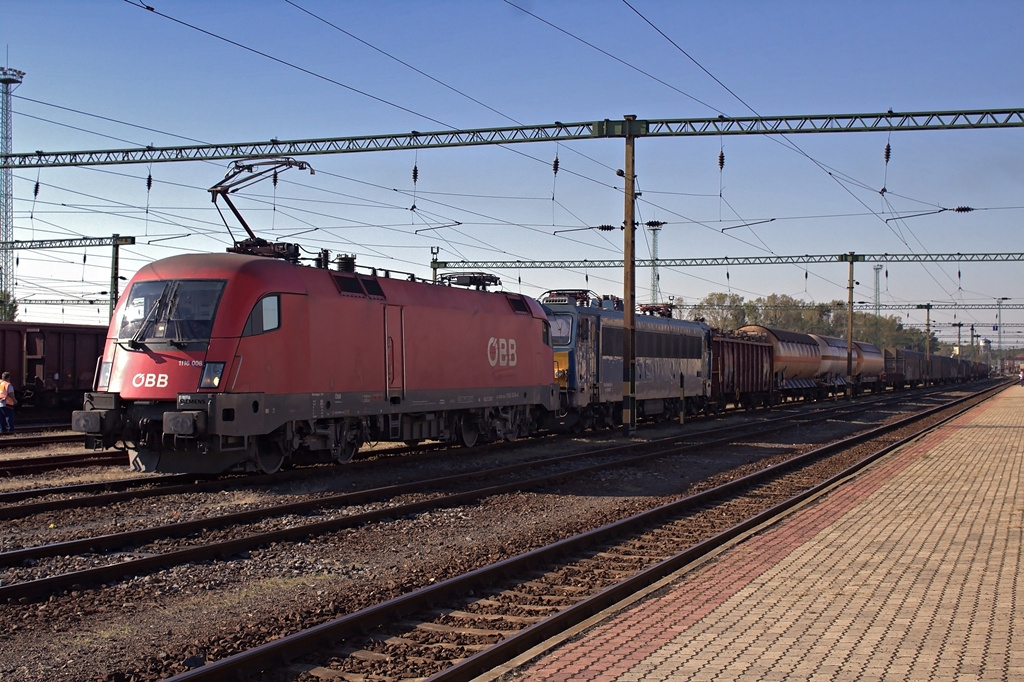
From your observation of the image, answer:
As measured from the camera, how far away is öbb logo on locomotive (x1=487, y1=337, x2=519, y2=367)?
21094 mm

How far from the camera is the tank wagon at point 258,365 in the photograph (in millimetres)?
13883

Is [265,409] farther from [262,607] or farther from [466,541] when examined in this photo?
[262,607]

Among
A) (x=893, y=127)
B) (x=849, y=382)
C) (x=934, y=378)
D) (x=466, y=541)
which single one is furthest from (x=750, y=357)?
(x=934, y=378)

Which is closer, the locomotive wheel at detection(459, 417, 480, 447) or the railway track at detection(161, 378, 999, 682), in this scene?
the railway track at detection(161, 378, 999, 682)

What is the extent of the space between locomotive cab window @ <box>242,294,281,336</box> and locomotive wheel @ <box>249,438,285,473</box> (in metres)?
1.83

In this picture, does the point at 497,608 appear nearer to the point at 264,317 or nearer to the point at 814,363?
the point at 264,317

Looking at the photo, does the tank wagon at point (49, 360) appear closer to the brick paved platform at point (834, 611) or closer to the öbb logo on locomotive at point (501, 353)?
the öbb logo on locomotive at point (501, 353)

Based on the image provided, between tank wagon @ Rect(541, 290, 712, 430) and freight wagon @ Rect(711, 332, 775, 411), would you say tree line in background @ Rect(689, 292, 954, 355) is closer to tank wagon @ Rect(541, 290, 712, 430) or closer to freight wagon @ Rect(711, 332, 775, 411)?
freight wagon @ Rect(711, 332, 775, 411)

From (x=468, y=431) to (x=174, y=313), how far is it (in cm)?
868

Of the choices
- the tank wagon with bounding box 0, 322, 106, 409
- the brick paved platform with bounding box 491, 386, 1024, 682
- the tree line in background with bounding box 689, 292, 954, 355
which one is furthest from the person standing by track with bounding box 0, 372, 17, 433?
the tree line in background with bounding box 689, 292, 954, 355

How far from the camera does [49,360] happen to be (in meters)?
30.5

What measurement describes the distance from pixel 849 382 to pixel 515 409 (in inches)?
1473

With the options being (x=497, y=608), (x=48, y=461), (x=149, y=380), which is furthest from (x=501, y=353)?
(x=497, y=608)

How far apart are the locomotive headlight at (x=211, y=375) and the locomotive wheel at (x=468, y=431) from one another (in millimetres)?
8067
